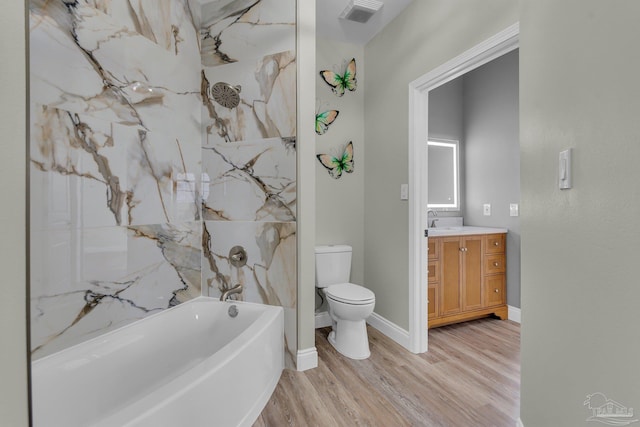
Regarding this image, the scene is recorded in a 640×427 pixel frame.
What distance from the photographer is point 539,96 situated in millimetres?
1128

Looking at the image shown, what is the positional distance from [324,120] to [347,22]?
823mm

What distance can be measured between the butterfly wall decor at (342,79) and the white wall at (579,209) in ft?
5.71

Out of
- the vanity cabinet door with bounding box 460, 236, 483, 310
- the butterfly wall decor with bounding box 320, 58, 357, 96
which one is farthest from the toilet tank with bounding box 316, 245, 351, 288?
the butterfly wall decor with bounding box 320, 58, 357, 96

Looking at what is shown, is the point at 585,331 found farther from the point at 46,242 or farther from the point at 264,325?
the point at 46,242

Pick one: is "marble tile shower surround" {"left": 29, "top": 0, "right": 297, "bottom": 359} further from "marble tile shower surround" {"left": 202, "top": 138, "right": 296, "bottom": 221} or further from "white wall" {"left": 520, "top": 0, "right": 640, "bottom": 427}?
"white wall" {"left": 520, "top": 0, "right": 640, "bottom": 427}

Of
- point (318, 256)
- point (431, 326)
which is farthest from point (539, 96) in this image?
point (431, 326)

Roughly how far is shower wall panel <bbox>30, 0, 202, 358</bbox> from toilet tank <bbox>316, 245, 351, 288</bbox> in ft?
3.16

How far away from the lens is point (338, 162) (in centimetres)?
280

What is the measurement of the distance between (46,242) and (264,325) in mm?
1102

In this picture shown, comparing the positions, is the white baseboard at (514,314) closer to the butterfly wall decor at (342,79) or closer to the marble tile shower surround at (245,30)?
the butterfly wall decor at (342,79)

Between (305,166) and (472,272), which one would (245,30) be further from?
(472,272)

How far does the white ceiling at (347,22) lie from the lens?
2277 mm

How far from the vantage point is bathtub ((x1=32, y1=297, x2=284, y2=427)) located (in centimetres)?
108

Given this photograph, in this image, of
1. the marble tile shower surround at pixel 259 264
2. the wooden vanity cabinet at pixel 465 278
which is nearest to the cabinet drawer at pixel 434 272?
the wooden vanity cabinet at pixel 465 278
